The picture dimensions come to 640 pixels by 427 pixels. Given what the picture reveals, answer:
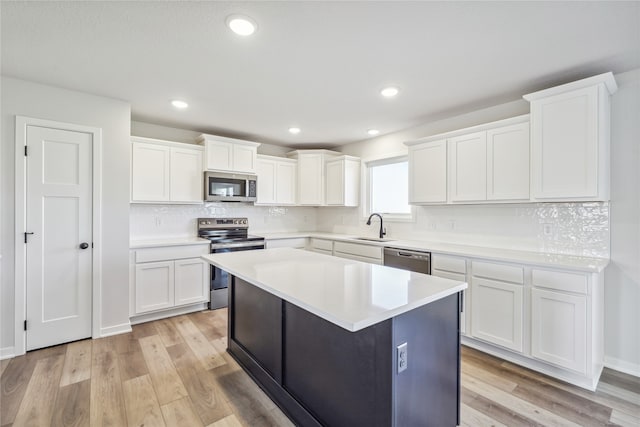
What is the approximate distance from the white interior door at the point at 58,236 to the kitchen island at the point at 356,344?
6.27 feet

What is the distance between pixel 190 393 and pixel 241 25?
2.51 metres

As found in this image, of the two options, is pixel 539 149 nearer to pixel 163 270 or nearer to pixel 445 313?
pixel 445 313

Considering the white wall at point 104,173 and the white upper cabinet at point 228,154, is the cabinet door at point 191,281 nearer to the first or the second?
the white wall at point 104,173

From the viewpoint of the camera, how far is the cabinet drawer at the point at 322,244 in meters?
4.45

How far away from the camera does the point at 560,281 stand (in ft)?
7.29

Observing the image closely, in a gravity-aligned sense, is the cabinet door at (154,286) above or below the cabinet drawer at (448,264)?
below

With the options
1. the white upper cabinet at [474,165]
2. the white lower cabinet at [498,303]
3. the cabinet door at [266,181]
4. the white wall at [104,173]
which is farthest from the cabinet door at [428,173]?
the white wall at [104,173]

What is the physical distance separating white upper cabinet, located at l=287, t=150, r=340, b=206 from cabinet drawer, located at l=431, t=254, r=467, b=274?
7.71 feet

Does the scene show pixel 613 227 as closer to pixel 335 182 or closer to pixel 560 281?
pixel 560 281

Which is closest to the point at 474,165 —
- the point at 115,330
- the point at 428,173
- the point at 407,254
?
the point at 428,173

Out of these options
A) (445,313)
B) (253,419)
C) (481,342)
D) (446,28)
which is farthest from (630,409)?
(446,28)

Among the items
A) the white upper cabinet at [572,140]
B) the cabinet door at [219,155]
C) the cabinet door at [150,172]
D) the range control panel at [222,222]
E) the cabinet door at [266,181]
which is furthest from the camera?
the cabinet door at [266,181]

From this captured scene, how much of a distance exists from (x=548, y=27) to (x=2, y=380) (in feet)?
14.9

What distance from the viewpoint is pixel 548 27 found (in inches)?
71.8
